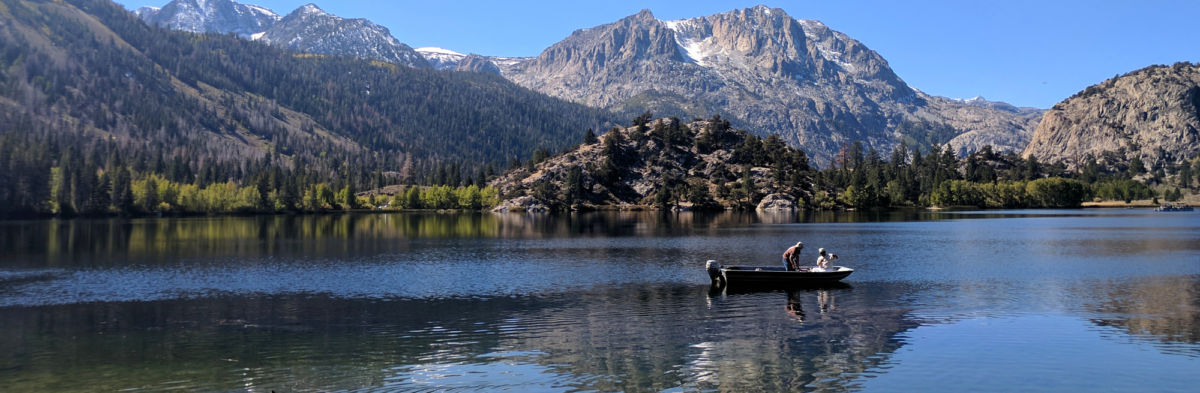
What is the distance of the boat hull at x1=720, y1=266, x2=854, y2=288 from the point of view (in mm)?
67750

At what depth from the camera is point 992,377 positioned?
34.9m

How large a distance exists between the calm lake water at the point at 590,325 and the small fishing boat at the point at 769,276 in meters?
1.89

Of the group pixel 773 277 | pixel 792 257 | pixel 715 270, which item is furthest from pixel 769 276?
pixel 715 270

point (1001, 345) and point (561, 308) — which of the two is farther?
point (561, 308)

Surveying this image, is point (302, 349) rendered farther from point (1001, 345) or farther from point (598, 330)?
point (1001, 345)

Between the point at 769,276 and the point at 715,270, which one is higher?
the point at 715,270

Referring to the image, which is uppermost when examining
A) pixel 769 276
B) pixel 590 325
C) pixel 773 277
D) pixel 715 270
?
pixel 715 270

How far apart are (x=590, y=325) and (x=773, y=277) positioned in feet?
82.1

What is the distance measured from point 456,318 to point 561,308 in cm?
831

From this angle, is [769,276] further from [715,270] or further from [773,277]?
[715,270]

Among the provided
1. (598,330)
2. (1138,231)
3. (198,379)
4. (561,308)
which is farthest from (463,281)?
(1138,231)

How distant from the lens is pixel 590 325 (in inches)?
1950

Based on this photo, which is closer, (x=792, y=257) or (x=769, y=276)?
(x=769, y=276)

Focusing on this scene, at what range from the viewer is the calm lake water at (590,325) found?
35438 mm
